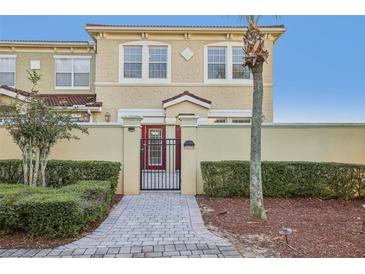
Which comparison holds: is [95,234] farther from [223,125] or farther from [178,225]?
[223,125]

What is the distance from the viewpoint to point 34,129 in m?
7.31

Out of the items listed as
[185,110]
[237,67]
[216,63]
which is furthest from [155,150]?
[237,67]

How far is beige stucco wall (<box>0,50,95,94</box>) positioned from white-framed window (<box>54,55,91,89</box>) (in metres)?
0.23

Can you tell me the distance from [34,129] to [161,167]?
21.2 ft

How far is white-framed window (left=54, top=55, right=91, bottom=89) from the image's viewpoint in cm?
1661

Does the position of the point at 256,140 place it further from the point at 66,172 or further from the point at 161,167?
the point at 161,167

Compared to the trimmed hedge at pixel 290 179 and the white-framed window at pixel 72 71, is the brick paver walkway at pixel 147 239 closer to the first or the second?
the trimmed hedge at pixel 290 179

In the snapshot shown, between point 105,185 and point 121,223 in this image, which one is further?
point 105,185

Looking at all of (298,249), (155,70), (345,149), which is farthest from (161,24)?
(298,249)

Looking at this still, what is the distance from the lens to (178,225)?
5.67 metres

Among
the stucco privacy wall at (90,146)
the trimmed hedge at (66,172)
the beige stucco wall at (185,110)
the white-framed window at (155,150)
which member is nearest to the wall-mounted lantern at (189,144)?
the stucco privacy wall at (90,146)

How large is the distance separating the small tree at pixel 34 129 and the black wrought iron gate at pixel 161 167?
2852 millimetres

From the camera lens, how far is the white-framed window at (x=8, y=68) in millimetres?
16516
